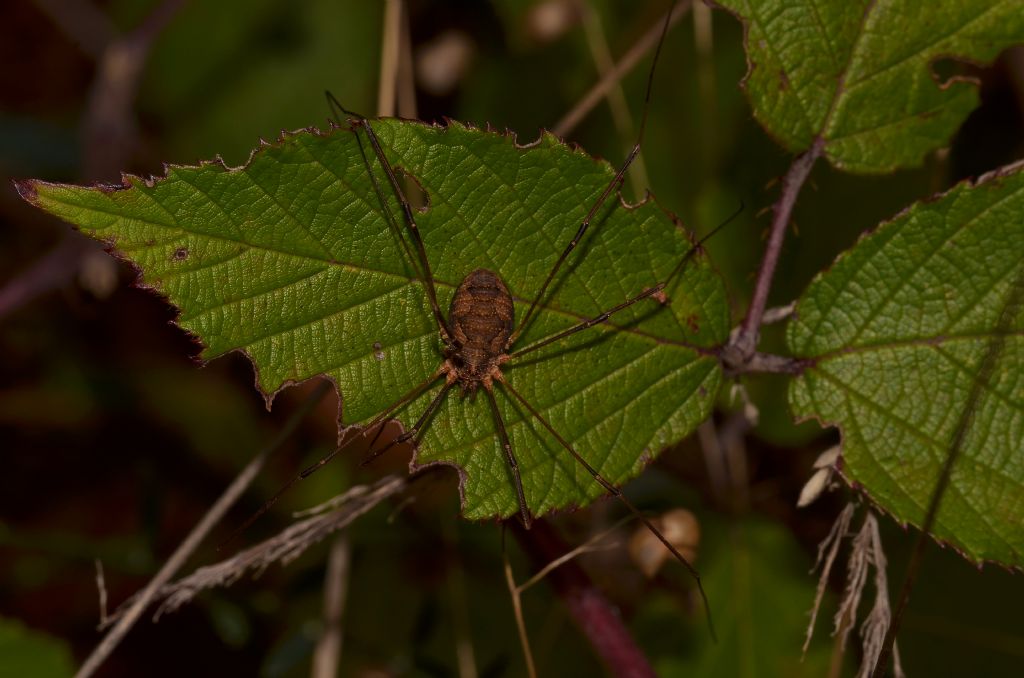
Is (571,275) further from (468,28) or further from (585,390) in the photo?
(468,28)

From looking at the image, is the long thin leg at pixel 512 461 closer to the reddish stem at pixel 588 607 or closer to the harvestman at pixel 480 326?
the harvestman at pixel 480 326

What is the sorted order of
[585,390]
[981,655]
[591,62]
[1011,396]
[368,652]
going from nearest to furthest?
[1011,396]
[585,390]
[981,655]
[368,652]
[591,62]

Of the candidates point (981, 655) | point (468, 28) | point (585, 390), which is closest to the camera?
point (585, 390)

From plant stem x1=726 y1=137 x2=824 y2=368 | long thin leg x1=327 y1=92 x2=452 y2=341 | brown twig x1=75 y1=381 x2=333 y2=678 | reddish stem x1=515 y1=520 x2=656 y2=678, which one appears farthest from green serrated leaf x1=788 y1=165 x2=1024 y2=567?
brown twig x1=75 y1=381 x2=333 y2=678

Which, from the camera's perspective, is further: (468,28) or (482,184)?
(468,28)

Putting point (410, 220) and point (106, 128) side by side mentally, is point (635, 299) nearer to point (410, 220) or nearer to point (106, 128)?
point (410, 220)

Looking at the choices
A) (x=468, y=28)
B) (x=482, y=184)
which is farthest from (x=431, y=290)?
(x=468, y=28)
